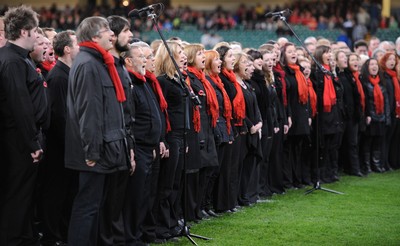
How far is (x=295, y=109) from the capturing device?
43.9 ft

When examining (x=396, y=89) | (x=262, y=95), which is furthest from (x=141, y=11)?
(x=396, y=89)

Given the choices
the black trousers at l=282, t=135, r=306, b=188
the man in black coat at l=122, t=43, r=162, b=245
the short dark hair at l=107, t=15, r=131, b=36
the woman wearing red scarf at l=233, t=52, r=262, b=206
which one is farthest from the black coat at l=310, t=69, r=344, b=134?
the short dark hair at l=107, t=15, r=131, b=36

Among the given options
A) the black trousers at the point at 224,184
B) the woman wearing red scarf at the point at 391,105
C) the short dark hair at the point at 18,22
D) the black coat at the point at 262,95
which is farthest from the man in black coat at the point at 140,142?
the woman wearing red scarf at the point at 391,105

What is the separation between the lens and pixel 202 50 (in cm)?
1069

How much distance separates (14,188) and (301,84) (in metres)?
6.45

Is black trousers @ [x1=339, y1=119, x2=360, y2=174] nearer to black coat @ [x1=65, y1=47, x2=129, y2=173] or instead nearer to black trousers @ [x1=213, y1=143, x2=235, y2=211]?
black trousers @ [x1=213, y1=143, x2=235, y2=211]

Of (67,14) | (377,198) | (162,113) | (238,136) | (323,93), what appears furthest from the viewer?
(67,14)

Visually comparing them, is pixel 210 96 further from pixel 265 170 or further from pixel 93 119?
pixel 93 119

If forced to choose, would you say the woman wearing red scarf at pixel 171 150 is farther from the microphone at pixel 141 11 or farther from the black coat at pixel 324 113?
the black coat at pixel 324 113

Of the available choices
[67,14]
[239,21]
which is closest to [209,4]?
[239,21]

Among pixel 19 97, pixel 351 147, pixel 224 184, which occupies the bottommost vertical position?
pixel 351 147

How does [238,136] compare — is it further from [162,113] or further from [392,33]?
[392,33]

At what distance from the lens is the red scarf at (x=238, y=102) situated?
11.3 metres

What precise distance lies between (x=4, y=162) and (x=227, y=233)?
2979 millimetres
